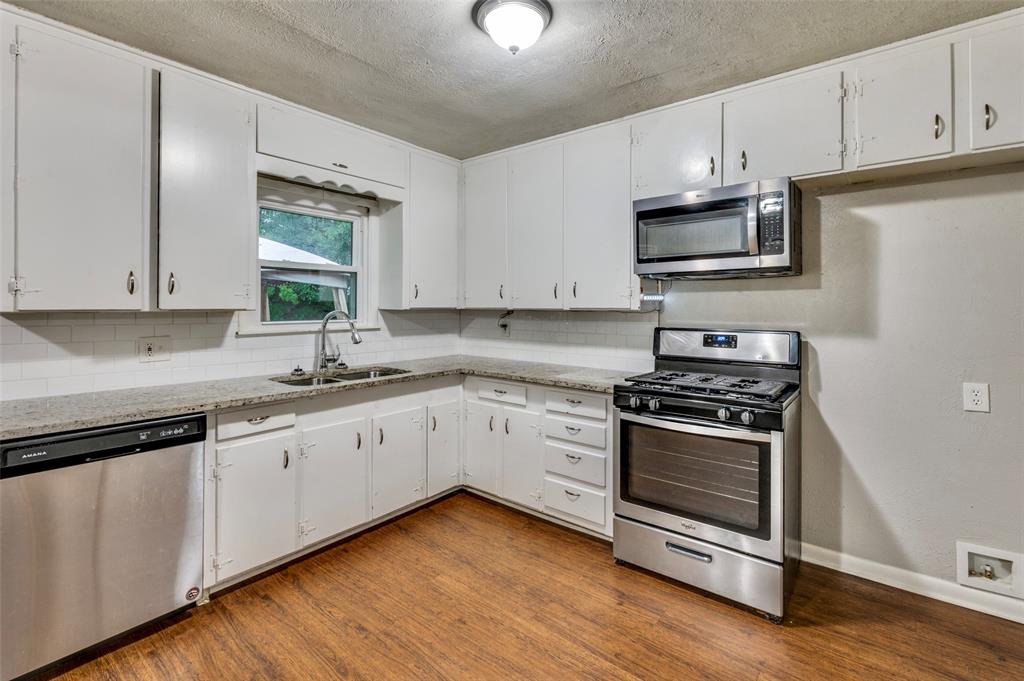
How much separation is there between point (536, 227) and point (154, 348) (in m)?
2.36

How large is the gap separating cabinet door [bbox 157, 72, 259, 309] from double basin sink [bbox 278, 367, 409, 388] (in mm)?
544

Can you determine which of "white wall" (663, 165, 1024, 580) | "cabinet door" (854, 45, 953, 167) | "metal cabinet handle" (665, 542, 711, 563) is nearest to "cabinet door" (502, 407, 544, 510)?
"metal cabinet handle" (665, 542, 711, 563)

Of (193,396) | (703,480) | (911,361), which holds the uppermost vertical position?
(911,361)

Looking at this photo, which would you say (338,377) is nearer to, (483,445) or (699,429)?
(483,445)

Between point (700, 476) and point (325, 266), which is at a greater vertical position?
point (325, 266)

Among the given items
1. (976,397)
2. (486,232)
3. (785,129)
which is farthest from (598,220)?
(976,397)

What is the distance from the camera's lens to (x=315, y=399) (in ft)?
8.50

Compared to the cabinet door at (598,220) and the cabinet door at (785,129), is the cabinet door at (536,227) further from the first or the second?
the cabinet door at (785,129)

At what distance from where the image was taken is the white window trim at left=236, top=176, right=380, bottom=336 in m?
2.93

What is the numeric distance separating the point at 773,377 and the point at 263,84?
10.3 feet

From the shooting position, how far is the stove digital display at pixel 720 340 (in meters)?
2.74

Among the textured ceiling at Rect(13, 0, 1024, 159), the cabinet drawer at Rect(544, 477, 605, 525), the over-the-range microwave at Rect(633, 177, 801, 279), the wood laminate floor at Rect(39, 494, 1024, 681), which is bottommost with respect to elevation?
the wood laminate floor at Rect(39, 494, 1024, 681)

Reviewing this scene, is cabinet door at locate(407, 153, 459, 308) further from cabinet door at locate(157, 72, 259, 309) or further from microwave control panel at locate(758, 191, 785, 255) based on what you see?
microwave control panel at locate(758, 191, 785, 255)

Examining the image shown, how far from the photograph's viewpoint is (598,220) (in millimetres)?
3049
